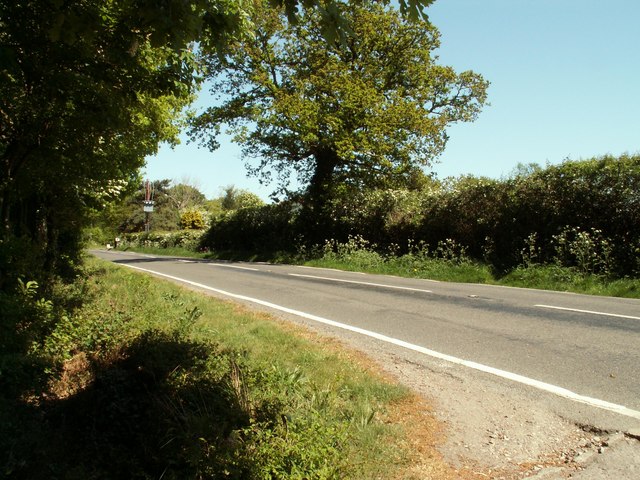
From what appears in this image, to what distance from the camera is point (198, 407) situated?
420 cm

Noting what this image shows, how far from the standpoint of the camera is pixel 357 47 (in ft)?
75.7

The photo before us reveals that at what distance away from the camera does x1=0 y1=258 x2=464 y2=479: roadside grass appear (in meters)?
3.39

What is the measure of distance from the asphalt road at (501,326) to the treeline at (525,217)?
7.79ft

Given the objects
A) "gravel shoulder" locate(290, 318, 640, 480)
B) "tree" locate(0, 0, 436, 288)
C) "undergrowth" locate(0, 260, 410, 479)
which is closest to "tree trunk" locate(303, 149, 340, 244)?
"tree" locate(0, 0, 436, 288)

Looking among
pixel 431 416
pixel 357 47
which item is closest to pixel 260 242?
pixel 357 47

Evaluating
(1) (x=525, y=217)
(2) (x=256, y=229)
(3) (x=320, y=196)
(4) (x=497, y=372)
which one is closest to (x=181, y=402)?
(4) (x=497, y=372)

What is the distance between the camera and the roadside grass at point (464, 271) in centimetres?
1115

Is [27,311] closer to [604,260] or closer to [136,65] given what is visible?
[136,65]

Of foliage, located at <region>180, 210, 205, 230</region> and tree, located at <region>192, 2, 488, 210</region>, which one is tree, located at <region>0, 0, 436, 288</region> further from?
foliage, located at <region>180, 210, 205, 230</region>

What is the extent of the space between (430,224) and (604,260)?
6.03 meters

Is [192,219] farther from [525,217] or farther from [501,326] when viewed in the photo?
[501,326]

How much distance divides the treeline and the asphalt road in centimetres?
237

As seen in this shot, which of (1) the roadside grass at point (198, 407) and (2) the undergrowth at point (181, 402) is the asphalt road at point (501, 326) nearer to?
(1) the roadside grass at point (198, 407)

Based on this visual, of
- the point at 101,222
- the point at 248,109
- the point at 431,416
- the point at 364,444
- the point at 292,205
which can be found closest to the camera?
the point at 364,444
